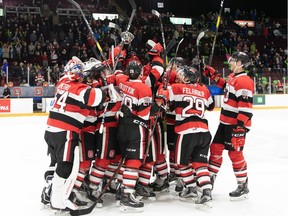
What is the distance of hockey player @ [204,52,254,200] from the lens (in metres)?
3.58

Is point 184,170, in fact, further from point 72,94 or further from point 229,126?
point 72,94

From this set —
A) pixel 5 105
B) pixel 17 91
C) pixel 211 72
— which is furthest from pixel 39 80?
pixel 211 72

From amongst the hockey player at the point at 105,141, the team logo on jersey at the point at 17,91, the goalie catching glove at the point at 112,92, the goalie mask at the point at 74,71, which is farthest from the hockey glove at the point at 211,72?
the team logo on jersey at the point at 17,91

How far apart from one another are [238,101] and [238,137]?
0.32 meters

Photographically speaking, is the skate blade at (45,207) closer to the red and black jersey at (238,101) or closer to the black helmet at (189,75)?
the black helmet at (189,75)

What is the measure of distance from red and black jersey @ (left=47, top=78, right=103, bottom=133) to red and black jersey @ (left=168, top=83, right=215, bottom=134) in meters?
0.78

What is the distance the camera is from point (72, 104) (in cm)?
316

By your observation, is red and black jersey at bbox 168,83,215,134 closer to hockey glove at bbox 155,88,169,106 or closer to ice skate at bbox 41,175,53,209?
hockey glove at bbox 155,88,169,106

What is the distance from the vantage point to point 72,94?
10.3 feet

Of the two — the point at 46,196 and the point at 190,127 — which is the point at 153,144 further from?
the point at 46,196

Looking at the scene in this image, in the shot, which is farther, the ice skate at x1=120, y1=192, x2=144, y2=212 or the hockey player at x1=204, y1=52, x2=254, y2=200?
the hockey player at x1=204, y1=52, x2=254, y2=200

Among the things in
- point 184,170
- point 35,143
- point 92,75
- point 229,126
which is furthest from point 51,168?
point 35,143

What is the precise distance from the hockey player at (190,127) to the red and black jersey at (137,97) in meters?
0.14

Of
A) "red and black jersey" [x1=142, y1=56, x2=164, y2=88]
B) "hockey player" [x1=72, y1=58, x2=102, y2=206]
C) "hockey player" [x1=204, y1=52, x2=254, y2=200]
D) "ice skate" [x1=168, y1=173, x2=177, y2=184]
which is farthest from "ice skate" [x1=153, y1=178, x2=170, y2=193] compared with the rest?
"red and black jersey" [x1=142, y1=56, x2=164, y2=88]
